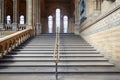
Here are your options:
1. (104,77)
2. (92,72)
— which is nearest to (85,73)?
(92,72)

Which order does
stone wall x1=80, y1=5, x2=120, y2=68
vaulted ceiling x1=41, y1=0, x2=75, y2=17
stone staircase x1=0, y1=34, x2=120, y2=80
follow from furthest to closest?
vaulted ceiling x1=41, y1=0, x2=75, y2=17 → stone wall x1=80, y1=5, x2=120, y2=68 → stone staircase x1=0, y1=34, x2=120, y2=80

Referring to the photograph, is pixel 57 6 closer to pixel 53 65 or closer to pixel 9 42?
pixel 9 42

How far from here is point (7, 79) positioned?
5.38m

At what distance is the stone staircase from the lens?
5.71 m

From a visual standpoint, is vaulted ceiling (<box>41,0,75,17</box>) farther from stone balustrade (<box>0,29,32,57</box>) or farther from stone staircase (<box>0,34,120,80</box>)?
stone staircase (<box>0,34,120,80</box>)

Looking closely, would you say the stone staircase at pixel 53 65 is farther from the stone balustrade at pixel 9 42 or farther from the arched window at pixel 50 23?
the arched window at pixel 50 23

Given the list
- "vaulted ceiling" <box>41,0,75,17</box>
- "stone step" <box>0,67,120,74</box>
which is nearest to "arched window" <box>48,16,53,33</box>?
"vaulted ceiling" <box>41,0,75,17</box>

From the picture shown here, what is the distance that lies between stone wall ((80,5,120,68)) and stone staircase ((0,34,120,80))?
31 centimetres

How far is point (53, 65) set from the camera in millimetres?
6633

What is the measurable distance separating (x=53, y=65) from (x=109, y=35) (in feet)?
7.58

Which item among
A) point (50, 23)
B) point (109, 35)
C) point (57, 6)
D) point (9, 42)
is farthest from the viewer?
point (50, 23)

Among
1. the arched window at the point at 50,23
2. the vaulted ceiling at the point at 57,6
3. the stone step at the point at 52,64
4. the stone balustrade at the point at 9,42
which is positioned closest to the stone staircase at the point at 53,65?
the stone step at the point at 52,64

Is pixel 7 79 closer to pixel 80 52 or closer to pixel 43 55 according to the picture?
pixel 43 55

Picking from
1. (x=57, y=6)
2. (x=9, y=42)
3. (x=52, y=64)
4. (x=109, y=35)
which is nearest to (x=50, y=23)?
(x=57, y=6)
